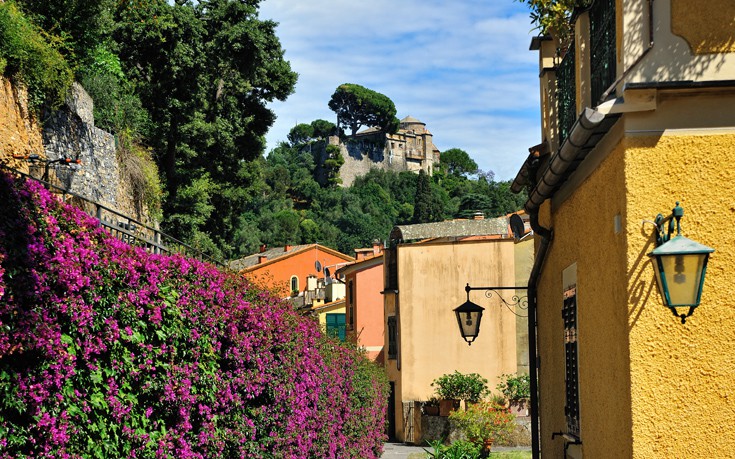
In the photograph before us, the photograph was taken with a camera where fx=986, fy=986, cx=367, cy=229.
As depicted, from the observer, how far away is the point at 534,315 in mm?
11039

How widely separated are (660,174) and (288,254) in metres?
65.4

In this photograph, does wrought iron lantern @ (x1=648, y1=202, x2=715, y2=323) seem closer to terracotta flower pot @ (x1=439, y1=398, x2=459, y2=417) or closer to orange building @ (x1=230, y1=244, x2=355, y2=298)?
terracotta flower pot @ (x1=439, y1=398, x2=459, y2=417)

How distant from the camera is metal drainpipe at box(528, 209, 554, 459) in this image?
9672 millimetres

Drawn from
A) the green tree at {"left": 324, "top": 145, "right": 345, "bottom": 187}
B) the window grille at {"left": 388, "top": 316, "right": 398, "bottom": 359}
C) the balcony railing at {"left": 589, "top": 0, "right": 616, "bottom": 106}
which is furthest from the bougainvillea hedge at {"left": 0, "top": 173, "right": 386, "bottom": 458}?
the green tree at {"left": 324, "top": 145, "right": 345, "bottom": 187}

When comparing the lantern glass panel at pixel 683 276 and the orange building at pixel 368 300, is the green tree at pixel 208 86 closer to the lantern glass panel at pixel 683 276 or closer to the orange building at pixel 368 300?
the orange building at pixel 368 300

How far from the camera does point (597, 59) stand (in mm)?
7375

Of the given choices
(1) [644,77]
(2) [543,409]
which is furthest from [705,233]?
(2) [543,409]

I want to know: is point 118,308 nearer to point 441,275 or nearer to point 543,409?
point 543,409

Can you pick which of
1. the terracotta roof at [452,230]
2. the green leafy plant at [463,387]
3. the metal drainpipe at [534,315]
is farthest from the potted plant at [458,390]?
the metal drainpipe at [534,315]

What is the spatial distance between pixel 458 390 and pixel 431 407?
1.41 metres

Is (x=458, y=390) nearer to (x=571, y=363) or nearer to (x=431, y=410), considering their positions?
(x=431, y=410)

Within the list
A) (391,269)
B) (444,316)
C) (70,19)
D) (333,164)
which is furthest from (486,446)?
(333,164)

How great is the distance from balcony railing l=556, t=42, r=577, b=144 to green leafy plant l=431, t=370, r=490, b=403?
2384cm

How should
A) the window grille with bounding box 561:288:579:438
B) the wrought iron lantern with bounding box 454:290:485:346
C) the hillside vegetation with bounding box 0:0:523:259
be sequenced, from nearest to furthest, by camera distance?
the window grille with bounding box 561:288:579:438, the wrought iron lantern with bounding box 454:290:485:346, the hillside vegetation with bounding box 0:0:523:259
